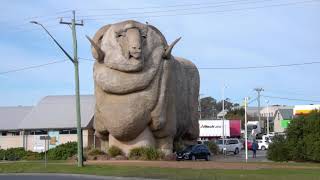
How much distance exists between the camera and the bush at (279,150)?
41.9m

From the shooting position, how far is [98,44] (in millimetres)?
45344

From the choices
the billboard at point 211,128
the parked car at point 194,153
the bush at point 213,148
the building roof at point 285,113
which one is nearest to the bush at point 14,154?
the bush at point 213,148

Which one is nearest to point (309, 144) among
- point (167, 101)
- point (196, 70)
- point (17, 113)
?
point (167, 101)

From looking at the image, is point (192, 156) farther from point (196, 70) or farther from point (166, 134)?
point (196, 70)

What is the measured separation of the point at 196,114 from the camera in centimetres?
5612

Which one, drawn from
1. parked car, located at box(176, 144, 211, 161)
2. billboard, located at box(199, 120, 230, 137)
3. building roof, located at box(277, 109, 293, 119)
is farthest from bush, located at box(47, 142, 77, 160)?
building roof, located at box(277, 109, 293, 119)

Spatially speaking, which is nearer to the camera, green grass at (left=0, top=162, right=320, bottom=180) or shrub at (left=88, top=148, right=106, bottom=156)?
green grass at (left=0, top=162, right=320, bottom=180)

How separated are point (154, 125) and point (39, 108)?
3562 cm

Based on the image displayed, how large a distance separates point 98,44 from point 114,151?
26.4 feet

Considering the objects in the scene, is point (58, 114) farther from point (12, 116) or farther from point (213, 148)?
point (213, 148)

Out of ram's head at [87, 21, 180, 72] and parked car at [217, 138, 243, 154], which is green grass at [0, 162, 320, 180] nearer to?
ram's head at [87, 21, 180, 72]

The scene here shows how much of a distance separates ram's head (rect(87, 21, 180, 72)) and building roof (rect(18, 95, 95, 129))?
26.4 meters

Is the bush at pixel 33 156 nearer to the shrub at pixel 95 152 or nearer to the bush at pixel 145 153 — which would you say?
the shrub at pixel 95 152

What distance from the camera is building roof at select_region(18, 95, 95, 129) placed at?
71.8 meters
